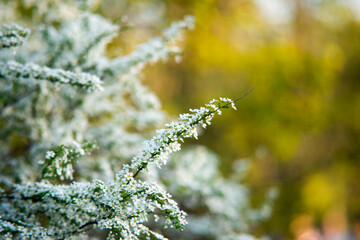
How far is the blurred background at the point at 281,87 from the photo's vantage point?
862 centimetres

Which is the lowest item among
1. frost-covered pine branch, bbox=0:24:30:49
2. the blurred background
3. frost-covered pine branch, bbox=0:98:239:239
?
frost-covered pine branch, bbox=0:98:239:239

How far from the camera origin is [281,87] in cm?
845

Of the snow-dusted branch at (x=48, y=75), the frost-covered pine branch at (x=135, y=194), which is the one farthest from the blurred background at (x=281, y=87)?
the frost-covered pine branch at (x=135, y=194)

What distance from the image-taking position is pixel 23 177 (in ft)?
13.1

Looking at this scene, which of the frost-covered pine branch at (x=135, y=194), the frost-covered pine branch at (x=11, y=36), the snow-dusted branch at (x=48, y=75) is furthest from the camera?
the snow-dusted branch at (x=48, y=75)

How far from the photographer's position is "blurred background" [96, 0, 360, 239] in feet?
28.3

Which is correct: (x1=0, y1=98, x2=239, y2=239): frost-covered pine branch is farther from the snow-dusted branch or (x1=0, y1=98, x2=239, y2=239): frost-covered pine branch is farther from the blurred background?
the blurred background

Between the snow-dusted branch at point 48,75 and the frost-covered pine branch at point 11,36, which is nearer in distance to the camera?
the frost-covered pine branch at point 11,36

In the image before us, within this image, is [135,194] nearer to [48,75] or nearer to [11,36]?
[48,75]

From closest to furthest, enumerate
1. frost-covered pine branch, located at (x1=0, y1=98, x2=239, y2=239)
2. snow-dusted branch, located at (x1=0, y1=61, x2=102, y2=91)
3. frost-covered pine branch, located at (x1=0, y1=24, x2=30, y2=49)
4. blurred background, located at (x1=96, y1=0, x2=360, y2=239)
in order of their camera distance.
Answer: frost-covered pine branch, located at (x1=0, y1=98, x2=239, y2=239)
frost-covered pine branch, located at (x1=0, y1=24, x2=30, y2=49)
snow-dusted branch, located at (x1=0, y1=61, x2=102, y2=91)
blurred background, located at (x1=96, y1=0, x2=360, y2=239)

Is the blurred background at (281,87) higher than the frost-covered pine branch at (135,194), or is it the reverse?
the blurred background at (281,87)

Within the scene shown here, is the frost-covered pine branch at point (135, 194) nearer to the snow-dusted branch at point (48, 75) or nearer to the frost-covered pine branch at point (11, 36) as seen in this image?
the snow-dusted branch at point (48, 75)

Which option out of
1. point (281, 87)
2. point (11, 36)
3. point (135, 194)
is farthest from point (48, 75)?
point (281, 87)

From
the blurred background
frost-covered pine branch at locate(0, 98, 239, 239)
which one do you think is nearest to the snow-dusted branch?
frost-covered pine branch at locate(0, 98, 239, 239)
